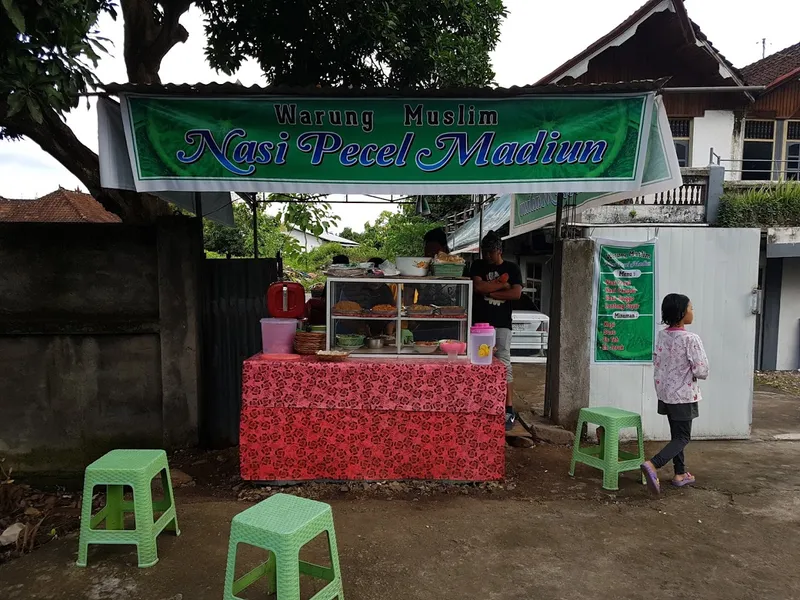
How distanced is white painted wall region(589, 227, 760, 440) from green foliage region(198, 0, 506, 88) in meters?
3.29

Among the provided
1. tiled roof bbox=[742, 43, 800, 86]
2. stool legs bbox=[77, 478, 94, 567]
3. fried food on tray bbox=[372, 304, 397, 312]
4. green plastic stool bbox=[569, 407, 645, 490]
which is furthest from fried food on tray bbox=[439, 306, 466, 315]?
tiled roof bbox=[742, 43, 800, 86]

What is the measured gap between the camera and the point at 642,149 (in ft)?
13.4

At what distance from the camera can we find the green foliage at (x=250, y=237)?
498 inches

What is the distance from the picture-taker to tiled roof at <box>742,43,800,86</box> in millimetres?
13805

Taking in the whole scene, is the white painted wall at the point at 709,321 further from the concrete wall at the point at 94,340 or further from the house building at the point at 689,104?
the house building at the point at 689,104

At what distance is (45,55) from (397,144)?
2380mm

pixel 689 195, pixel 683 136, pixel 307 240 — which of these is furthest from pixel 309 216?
pixel 307 240

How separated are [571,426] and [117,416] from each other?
4.28 meters

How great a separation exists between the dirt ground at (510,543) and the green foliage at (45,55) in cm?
277

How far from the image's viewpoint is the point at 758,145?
1322 centimetres

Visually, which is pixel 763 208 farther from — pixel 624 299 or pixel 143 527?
pixel 143 527

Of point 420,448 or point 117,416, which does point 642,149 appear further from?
point 117,416

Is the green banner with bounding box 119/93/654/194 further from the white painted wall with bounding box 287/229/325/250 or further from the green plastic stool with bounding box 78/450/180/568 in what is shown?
the white painted wall with bounding box 287/229/325/250

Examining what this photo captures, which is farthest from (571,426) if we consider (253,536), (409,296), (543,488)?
(253,536)
